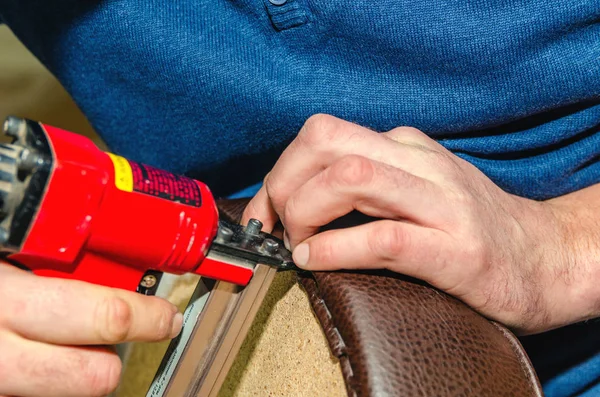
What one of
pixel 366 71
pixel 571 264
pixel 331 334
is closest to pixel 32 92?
pixel 366 71

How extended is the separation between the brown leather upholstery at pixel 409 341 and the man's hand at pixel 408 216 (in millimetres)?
21

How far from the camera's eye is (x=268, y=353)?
25.0 inches

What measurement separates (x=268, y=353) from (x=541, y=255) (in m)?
0.32

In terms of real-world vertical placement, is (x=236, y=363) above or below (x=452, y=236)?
below

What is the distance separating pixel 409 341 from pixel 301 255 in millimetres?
128

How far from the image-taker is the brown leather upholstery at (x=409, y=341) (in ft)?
1.61

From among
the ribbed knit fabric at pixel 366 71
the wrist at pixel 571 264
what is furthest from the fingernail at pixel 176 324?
the wrist at pixel 571 264

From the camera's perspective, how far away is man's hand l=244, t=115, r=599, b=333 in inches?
20.9

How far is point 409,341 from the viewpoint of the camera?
1.67 feet

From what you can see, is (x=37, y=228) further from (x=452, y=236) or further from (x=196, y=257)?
(x=452, y=236)

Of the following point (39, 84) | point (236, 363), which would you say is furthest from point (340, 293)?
point (39, 84)

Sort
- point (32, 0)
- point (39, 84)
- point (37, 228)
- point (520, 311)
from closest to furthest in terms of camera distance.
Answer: point (37, 228)
point (520, 311)
point (32, 0)
point (39, 84)

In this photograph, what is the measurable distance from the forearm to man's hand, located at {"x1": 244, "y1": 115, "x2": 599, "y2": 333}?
0.04 meters

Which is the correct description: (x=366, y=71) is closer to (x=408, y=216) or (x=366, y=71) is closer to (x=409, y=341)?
(x=408, y=216)
